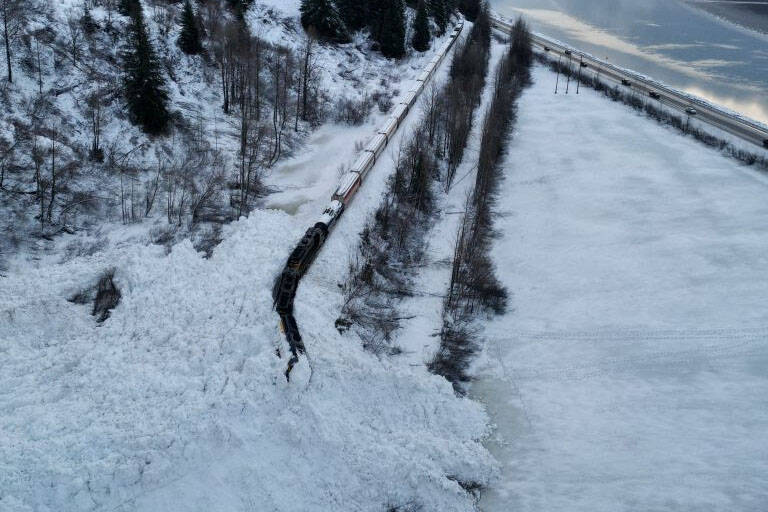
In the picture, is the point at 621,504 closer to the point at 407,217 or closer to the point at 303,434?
the point at 303,434

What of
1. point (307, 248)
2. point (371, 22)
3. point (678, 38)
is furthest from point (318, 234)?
point (678, 38)

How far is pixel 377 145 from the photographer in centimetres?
3684

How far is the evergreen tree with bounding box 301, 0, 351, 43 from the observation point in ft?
181

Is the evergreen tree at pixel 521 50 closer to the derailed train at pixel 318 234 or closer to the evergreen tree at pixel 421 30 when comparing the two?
the evergreen tree at pixel 421 30

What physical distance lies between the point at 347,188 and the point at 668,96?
→ 48186mm

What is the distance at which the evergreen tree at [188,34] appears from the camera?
41.5 meters

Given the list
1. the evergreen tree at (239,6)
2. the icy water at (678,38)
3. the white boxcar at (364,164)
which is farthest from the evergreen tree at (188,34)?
the icy water at (678,38)

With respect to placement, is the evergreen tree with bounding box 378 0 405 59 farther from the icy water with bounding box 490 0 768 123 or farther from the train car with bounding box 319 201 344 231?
the train car with bounding box 319 201 344 231

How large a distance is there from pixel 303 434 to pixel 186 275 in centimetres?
976

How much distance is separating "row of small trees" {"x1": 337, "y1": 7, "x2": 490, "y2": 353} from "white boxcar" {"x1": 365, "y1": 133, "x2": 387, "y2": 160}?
1567 millimetres

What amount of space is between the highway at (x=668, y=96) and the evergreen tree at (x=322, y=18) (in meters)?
34.1

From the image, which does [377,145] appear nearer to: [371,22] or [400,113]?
[400,113]

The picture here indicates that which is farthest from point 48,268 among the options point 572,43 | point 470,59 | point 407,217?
point 572,43

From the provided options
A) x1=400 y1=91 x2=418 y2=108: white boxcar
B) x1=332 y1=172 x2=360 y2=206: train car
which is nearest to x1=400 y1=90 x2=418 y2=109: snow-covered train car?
x1=400 y1=91 x2=418 y2=108: white boxcar
